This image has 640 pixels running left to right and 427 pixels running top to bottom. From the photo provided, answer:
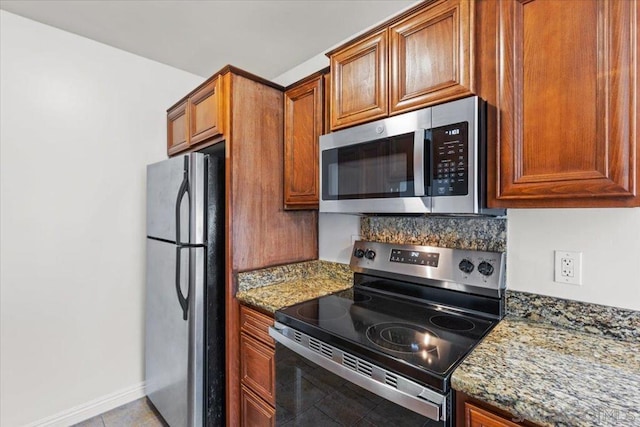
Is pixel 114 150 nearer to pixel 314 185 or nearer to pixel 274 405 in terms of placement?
pixel 314 185

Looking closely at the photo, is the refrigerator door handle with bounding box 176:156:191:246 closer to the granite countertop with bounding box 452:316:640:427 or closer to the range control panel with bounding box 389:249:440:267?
the range control panel with bounding box 389:249:440:267

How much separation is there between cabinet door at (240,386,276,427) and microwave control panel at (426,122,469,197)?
1310mm

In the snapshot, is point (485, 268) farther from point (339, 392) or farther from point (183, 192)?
point (183, 192)

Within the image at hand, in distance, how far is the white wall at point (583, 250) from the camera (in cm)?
108

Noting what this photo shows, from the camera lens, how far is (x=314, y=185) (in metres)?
1.79

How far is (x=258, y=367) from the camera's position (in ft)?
5.18

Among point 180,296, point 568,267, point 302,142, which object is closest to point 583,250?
point 568,267

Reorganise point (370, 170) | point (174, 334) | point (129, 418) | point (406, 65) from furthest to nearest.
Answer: point (129, 418) → point (174, 334) → point (370, 170) → point (406, 65)

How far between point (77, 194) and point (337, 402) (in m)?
2.12

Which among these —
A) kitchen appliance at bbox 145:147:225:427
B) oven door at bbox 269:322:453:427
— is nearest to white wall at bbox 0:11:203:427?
kitchen appliance at bbox 145:147:225:427

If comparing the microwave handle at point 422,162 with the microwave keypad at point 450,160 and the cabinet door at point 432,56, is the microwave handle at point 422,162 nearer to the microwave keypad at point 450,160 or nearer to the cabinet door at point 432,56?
the microwave keypad at point 450,160

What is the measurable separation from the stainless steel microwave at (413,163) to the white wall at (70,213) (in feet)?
5.42

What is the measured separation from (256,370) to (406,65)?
164 centimetres

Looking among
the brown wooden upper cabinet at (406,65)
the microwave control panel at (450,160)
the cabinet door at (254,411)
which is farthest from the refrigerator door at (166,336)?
the microwave control panel at (450,160)
